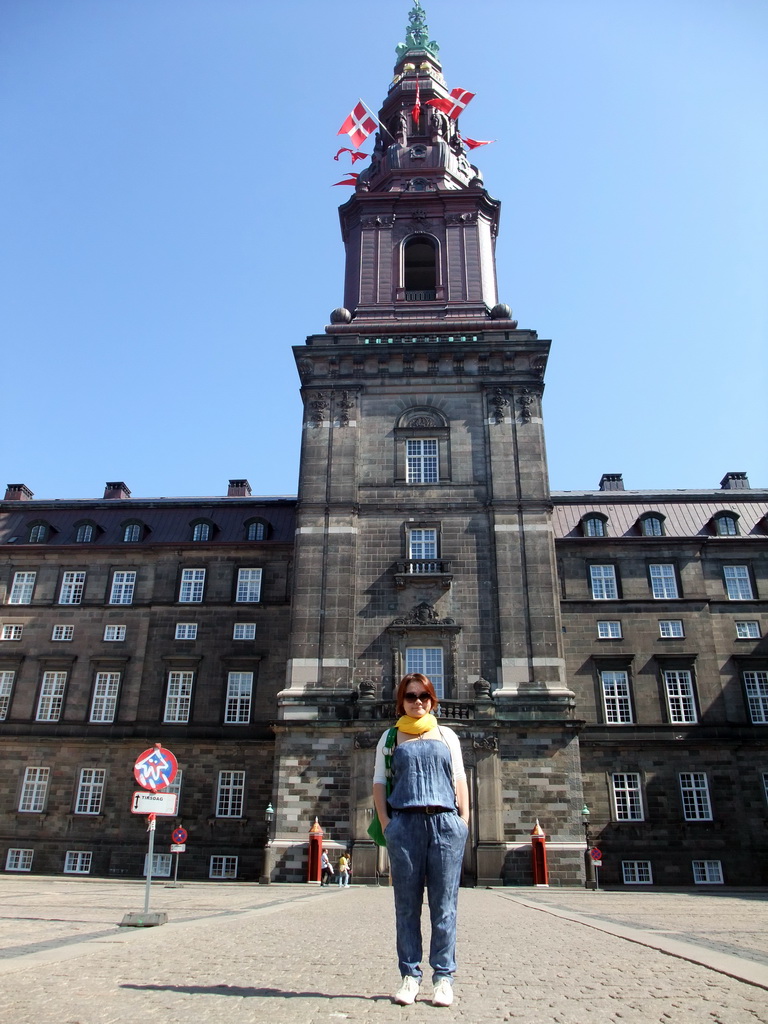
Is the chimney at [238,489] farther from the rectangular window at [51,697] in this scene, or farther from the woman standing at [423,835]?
the woman standing at [423,835]

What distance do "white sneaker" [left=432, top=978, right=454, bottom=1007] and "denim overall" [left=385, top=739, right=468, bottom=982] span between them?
2.3 inches

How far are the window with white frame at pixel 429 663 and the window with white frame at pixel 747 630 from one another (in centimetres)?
1759

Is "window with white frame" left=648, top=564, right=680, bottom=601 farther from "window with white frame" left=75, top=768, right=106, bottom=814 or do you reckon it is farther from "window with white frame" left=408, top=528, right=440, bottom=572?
"window with white frame" left=75, top=768, right=106, bottom=814

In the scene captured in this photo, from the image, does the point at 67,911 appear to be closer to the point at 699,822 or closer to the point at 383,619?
the point at 383,619

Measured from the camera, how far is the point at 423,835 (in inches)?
261

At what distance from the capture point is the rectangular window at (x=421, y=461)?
129 feet

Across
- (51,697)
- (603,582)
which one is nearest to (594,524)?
(603,582)

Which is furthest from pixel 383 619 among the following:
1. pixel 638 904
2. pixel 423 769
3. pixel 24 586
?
pixel 423 769

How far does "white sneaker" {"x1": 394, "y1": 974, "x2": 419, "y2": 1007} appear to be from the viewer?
627 centimetres

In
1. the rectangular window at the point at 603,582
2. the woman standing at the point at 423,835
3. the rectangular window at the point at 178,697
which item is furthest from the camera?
the rectangular window at the point at 603,582

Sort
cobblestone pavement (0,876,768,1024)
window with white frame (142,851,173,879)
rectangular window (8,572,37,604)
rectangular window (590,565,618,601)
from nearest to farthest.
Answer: cobblestone pavement (0,876,768,1024)
window with white frame (142,851,173,879)
rectangular window (590,565,618,601)
rectangular window (8,572,37,604)

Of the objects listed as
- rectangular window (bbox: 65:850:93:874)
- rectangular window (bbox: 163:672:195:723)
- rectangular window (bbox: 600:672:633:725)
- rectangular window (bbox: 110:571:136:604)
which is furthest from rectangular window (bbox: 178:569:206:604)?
rectangular window (bbox: 600:672:633:725)

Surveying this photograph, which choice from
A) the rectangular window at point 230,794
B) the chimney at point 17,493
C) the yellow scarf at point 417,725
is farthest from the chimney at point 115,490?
the yellow scarf at point 417,725

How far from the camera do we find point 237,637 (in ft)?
141
